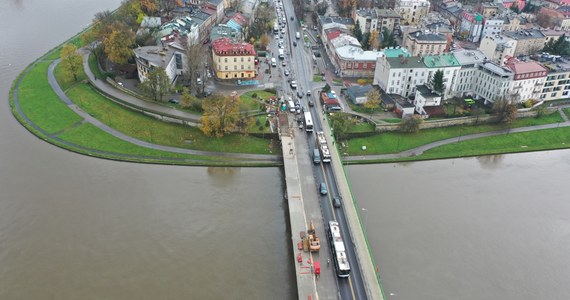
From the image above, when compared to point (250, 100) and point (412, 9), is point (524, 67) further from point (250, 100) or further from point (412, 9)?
point (412, 9)

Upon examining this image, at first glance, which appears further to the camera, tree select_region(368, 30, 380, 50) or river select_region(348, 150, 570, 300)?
tree select_region(368, 30, 380, 50)

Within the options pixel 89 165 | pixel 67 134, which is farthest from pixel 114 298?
pixel 67 134

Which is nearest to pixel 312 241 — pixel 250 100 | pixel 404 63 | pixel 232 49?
pixel 250 100

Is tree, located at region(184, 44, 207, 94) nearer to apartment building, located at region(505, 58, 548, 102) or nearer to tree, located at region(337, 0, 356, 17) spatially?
apartment building, located at region(505, 58, 548, 102)

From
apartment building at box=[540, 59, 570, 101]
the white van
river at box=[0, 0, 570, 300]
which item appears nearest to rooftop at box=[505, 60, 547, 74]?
apartment building at box=[540, 59, 570, 101]

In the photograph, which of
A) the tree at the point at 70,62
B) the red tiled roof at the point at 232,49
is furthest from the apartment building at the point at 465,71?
the tree at the point at 70,62

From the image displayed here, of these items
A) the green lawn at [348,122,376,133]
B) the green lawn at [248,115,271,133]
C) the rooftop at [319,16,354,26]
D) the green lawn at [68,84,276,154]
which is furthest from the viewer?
the rooftop at [319,16,354,26]
